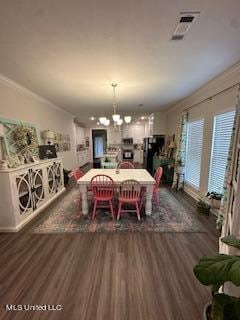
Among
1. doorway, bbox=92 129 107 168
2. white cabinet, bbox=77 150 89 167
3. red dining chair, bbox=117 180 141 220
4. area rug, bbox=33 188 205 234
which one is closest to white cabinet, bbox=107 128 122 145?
doorway, bbox=92 129 107 168

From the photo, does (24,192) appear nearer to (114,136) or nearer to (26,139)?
(26,139)

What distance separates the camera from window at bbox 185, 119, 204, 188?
3920mm

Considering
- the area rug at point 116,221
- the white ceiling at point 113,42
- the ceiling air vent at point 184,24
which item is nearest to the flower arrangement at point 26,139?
the white ceiling at point 113,42

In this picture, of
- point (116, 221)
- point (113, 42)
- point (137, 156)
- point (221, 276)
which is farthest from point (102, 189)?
point (137, 156)

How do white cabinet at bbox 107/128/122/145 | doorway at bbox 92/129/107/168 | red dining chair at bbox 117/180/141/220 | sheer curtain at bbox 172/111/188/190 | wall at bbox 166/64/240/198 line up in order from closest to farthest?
wall at bbox 166/64/240/198 → red dining chair at bbox 117/180/141/220 → sheer curtain at bbox 172/111/188/190 → white cabinet at bbox 107/128/122/145 → doorway at bbox 92/129/107/168

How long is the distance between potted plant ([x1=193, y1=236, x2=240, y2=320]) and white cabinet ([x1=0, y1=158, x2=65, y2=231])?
109 inches

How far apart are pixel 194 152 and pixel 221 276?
3.78 metres

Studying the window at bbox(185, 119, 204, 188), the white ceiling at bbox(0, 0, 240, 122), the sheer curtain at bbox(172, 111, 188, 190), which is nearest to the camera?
the white ceiling at bbox(0, 0, 240, 122)

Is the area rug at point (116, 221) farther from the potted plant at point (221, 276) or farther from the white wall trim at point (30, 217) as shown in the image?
the potted plant at point (221, 276)

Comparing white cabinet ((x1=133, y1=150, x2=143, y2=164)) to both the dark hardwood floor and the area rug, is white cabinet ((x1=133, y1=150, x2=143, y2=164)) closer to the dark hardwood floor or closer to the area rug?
the area rug

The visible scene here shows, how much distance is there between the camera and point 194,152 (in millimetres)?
4199

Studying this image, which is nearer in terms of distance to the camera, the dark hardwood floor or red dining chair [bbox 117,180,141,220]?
the dark hardwood floor

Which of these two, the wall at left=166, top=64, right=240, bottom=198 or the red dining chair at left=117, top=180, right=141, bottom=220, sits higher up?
the wall at left=166, top=64, right=240, bottom=198

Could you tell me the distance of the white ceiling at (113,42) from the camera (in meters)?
1.38
